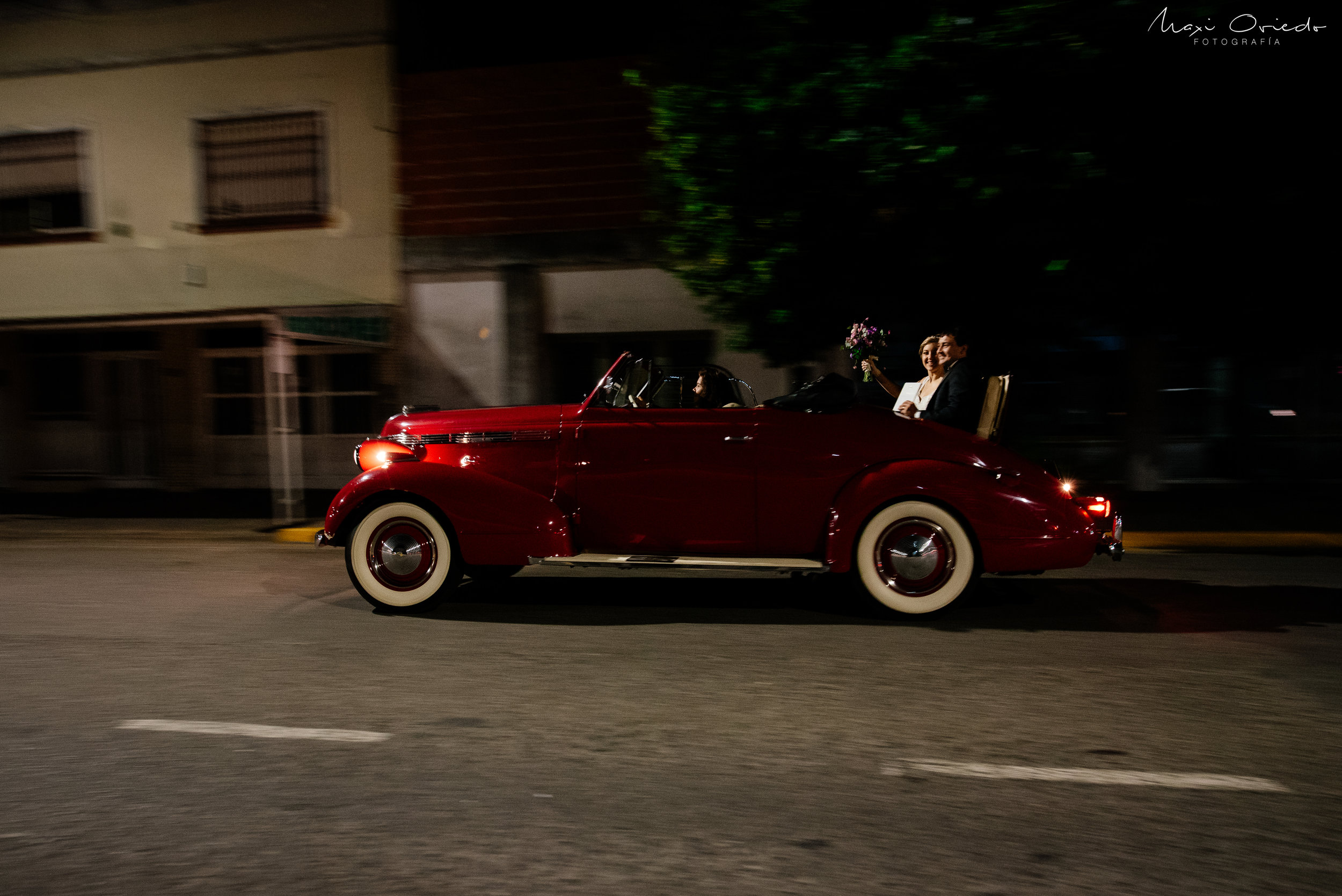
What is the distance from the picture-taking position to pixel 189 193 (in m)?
15.5

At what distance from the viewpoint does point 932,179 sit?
888cm

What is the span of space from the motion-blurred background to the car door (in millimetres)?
3939

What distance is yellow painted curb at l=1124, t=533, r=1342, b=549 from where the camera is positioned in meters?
9.14

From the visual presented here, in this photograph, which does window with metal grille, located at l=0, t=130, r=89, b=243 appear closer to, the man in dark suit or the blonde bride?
the blonde bride

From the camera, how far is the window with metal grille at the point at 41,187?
1589 centimetres

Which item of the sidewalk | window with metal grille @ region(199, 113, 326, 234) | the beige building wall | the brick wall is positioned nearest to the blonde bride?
the sidewalk

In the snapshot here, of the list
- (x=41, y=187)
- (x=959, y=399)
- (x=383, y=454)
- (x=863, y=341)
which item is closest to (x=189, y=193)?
(x=41, y=187)

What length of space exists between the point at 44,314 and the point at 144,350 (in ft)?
5.37

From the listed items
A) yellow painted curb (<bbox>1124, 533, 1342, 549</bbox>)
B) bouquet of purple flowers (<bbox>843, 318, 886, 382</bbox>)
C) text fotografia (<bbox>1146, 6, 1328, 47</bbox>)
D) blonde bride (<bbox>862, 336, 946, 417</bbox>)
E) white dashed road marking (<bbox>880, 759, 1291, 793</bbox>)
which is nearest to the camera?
white dashed road marking (<bbox>880, 759, 1291, 793</bbox>)

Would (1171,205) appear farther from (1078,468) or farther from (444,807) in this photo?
(444,807)

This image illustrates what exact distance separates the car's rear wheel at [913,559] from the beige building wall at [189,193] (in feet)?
35.3

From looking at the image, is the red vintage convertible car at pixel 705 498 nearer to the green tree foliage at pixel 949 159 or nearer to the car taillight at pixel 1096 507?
the car taillight at pixel 1096 507

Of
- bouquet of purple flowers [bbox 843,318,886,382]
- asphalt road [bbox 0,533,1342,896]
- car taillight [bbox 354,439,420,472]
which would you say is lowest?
asphalt road [bbox 0,533,1342,896]

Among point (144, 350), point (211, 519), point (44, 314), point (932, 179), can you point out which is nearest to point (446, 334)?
point (211, 519)
